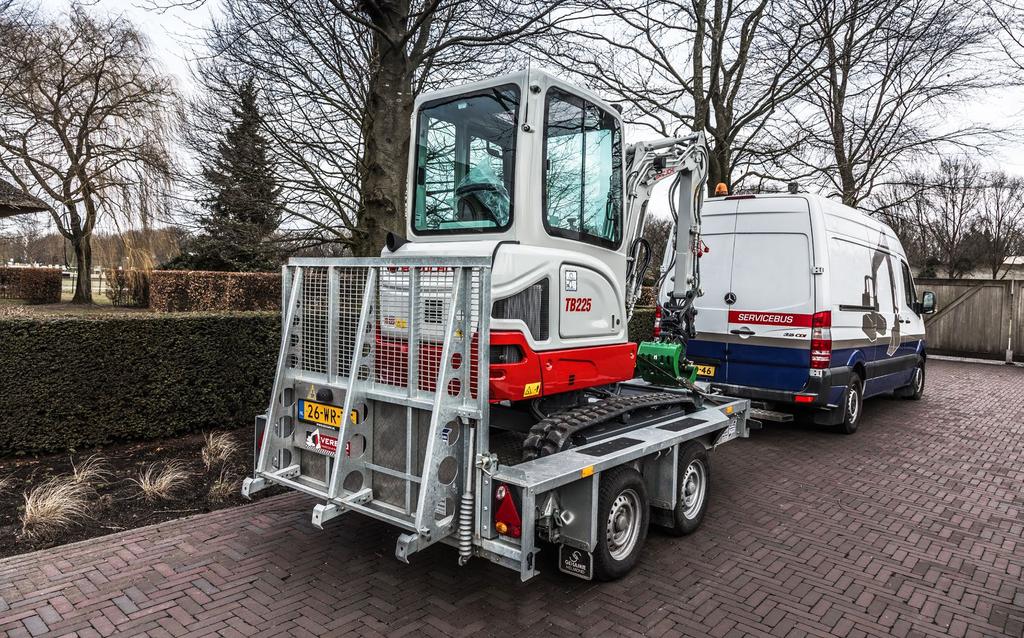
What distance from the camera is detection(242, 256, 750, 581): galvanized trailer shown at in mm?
3430

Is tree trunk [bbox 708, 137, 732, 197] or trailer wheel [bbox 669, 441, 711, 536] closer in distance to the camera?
trailer wheel [bbox 669, 441, 711, 536]

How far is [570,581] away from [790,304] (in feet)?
15.8

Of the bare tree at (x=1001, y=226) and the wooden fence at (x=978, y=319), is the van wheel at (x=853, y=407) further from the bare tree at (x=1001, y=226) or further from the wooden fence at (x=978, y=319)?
the bare tree at (x=1001, y=226)

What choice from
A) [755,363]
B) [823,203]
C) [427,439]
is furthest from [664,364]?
[427,439]


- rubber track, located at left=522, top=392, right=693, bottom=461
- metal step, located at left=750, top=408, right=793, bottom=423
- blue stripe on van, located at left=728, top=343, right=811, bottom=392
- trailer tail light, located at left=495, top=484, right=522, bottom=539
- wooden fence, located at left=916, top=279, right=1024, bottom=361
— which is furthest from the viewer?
wooden fence, located at left=916, top=279, right=1024, bottom=361

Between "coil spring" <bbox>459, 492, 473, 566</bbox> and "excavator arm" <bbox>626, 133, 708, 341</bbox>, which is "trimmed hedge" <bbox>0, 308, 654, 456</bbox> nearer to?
"excavator arm" <bbox>626, 133, 708, 341</bbox>

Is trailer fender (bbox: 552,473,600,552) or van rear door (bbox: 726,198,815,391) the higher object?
van rear door (bbox: 726,198,815,391)

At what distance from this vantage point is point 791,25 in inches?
461

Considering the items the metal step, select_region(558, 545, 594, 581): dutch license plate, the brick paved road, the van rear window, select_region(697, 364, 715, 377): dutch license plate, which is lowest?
the brick paved road

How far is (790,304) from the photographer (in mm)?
7391

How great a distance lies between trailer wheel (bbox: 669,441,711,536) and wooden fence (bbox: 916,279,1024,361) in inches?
650

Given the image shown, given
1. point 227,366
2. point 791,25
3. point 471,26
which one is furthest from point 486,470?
point 791,25


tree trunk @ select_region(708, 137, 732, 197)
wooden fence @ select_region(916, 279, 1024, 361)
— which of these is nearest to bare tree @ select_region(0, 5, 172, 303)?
tree trunk @ select_region(708, 137, 732, 197)

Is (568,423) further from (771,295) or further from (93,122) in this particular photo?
(93,122)
